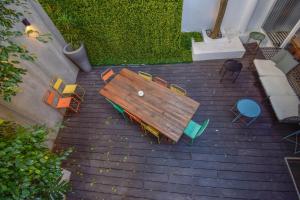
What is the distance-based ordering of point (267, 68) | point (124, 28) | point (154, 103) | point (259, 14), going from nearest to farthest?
point (154, 103) → point (267, 68) → point (124, 28) → point (259, 14)

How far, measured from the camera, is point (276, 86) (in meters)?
4.67

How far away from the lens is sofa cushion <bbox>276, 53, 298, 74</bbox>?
15.2ft

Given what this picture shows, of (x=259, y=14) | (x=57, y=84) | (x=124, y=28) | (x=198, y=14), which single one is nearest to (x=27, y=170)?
(x=57, y=84)

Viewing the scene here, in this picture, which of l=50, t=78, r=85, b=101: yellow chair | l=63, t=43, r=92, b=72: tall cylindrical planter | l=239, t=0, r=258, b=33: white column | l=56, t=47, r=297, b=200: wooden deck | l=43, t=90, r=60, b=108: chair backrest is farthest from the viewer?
l=63, t=43, r=92, b=72: tall cylindrical planter

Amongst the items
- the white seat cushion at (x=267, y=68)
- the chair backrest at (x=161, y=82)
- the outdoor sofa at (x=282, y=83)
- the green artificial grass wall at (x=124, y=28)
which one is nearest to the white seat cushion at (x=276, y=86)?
the outdoor sofa at (x=282, y=83)

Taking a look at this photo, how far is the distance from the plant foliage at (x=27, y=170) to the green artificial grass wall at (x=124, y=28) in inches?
161

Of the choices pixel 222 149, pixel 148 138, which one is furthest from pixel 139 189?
pixel 222 149

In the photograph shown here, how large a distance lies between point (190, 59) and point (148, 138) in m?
3.12

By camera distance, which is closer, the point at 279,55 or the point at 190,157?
the point at 190,157

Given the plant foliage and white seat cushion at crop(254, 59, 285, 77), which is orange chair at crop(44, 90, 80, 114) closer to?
the plant foliage

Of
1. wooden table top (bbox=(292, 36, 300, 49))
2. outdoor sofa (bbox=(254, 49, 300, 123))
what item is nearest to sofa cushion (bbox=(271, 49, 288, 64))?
outdoor sofa (bbox=(254, 49, 300, 123))

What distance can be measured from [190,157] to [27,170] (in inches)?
132

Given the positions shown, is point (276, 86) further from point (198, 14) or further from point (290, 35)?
point (198, 14)

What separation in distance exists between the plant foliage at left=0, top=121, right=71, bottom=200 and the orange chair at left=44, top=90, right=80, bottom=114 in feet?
8.93
